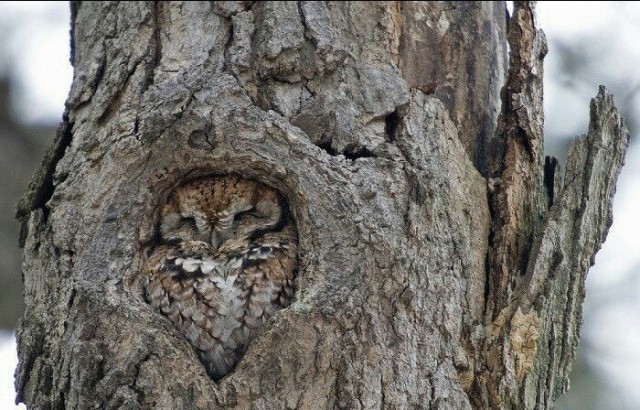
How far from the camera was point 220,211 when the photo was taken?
288 centimetres

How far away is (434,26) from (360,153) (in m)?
0.58

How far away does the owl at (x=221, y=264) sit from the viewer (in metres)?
2.66

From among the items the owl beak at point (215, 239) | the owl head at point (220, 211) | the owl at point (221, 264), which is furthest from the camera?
the owl beak at point (215, 239)

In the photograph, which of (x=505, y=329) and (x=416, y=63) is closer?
(x=505, y=329)

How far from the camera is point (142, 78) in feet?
8.50

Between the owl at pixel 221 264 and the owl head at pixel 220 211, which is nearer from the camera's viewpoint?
the owl at pixel 221 264

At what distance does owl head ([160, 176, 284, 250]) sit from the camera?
2.78 metres

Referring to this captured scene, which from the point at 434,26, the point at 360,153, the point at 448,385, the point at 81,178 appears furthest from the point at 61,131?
the point at 448,385

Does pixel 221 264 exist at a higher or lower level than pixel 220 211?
lower

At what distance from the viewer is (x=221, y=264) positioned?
2.86 m

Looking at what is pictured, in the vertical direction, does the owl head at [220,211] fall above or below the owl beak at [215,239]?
above

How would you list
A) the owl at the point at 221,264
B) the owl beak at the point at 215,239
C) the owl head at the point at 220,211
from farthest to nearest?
the owl beak at the point at 215,239, the owl head at the point at 220,211, the owl at the point at 221,264

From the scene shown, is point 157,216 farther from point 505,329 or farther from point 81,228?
point 505,329

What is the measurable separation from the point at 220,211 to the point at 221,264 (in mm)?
164
